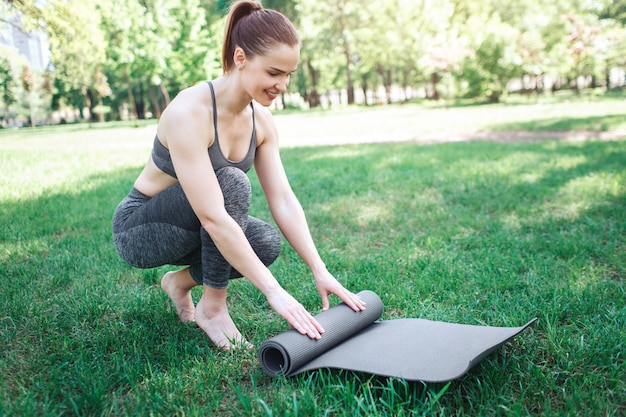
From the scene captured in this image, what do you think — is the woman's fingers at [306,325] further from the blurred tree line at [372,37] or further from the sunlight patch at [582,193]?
the blurred tree line at [372,37]

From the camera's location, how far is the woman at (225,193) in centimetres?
202

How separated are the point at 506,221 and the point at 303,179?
8.98 feet

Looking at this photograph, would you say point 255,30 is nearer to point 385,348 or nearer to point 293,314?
point 293,314

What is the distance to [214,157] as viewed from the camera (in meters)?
2.23

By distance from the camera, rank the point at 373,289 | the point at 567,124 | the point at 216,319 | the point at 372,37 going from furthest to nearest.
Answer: the point at 372,37 < the point at 567,124 < the point at 373,289 < the point at 216,319

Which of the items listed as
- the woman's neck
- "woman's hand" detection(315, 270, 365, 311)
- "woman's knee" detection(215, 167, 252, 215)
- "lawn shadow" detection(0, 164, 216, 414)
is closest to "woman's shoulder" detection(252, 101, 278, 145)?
the woman's neck

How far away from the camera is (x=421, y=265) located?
3.22 metres

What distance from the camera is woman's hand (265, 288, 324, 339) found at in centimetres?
196

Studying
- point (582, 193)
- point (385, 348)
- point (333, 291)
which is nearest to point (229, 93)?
point (333, 291)

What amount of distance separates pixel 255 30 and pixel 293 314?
1.12 m

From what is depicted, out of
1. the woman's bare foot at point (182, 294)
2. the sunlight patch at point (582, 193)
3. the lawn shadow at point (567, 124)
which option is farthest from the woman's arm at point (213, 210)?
the lawn shadow at point (567, 124)

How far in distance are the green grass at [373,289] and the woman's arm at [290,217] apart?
1.28 ft

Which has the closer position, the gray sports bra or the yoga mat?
the yoga mat

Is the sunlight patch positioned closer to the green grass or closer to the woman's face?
the green grass
